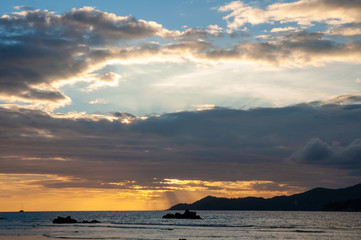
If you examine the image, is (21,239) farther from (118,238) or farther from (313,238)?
(313,238)

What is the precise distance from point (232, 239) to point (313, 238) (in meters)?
21.5

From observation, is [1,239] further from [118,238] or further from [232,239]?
[232,239]

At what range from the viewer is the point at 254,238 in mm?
100125

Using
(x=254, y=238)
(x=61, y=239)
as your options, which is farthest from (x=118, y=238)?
(x=254, y=238)

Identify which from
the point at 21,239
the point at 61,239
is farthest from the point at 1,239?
the point at 61,239

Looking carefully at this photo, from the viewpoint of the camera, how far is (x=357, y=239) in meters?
98.6

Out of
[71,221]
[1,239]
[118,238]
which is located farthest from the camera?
[71,221]

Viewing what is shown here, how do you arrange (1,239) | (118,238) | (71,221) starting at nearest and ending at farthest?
1. (1,239)
2. (118,238)
3. (71,221)

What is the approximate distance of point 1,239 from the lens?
8831 cm

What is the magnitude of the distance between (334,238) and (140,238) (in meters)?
48.6

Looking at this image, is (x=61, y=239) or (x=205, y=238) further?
(x=205, y=238)

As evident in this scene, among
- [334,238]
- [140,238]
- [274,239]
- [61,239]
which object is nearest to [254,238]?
[274,239]

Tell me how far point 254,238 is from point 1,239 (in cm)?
5894

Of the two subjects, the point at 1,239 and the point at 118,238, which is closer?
the point at 1,239
